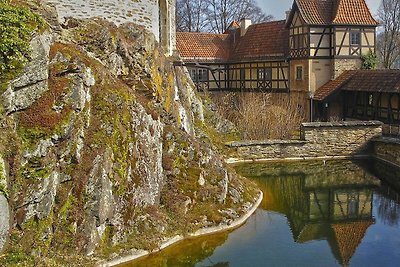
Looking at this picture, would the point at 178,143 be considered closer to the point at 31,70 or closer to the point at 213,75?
the point at 31,70

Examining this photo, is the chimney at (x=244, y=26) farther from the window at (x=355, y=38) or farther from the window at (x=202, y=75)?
the window at (x=355, y=38)

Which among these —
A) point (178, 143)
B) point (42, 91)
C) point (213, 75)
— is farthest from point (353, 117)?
point (42, 91)

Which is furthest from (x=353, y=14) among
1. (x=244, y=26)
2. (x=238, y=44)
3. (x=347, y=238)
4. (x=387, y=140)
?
(x=347, y=238)

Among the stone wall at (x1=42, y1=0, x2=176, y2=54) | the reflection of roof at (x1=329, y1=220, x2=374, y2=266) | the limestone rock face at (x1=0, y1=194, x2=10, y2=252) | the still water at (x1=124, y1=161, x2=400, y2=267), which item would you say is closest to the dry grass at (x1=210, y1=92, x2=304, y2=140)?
the still water at (x1=124, y1=161, x2=400, y2=267)

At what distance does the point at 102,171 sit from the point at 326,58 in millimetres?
21334

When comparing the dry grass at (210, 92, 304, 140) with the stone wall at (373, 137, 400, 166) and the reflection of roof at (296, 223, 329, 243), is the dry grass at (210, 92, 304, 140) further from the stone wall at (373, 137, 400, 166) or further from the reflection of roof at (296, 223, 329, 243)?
the reflection of roof at (296, 223, 329, 243)

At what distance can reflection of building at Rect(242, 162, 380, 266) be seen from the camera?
13617 mm

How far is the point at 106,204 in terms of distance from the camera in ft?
37.3

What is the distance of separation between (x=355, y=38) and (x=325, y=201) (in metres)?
15.4

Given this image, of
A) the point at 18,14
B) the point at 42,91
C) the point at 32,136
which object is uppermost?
the point at 18,14

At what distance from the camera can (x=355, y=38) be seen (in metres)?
29.1

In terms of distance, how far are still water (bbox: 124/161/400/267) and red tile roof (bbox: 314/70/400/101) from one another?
4.49 metres

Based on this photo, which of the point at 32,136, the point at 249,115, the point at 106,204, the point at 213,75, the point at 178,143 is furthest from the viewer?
the point at 213,75

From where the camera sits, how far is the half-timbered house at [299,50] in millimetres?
28922
